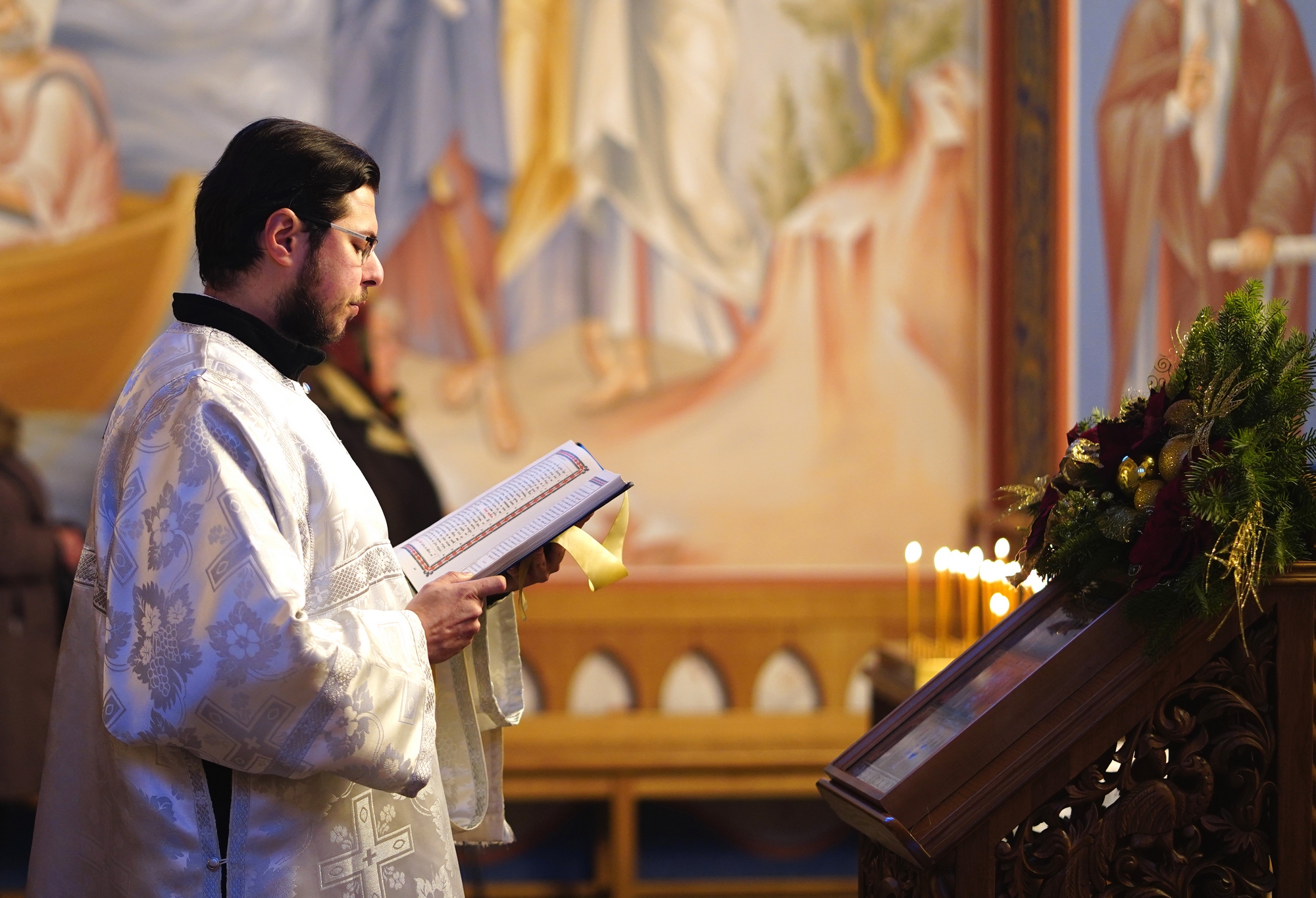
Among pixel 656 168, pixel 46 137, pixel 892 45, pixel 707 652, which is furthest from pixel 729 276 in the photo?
pixel 46 137

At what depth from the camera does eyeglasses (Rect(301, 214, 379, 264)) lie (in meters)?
1.99

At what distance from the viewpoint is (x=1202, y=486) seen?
5.85 ft

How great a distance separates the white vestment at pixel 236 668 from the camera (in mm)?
1741

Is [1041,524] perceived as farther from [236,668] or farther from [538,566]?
[236,668]

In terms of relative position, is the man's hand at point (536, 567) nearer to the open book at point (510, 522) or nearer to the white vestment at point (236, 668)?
the open book at point (510, 522)

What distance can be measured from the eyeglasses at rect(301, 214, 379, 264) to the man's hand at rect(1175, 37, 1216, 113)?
11.3ft

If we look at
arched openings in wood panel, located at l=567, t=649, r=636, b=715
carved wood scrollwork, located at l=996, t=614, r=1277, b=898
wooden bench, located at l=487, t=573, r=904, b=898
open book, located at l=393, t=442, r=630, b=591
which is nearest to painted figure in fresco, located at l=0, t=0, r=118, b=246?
wooden bench, located at l=487, t=573, r=904, b=898

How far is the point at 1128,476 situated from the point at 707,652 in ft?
11.2

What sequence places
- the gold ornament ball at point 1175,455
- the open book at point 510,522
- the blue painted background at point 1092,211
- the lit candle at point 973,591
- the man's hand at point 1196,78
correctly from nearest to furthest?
the gold ornament ball at point 1175,455 < the open book at point 510,522 < the lit candle at point 973,591 < the man's hand at point 1196,78 < the blue painted background at point 1092,211

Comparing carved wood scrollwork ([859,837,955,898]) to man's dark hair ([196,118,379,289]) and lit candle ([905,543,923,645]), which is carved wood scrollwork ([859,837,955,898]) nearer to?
man's dark hair ([196,118,379,289])

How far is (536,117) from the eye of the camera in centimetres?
514

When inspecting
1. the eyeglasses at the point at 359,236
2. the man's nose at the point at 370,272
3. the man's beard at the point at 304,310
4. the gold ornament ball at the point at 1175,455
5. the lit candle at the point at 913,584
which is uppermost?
the eyeglasses at the point at 359,236

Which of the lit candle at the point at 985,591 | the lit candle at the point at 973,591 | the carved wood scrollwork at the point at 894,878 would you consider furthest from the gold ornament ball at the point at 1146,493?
the lit candle at the point at 973,591

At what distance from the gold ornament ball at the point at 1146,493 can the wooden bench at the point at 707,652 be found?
3.15 meters
